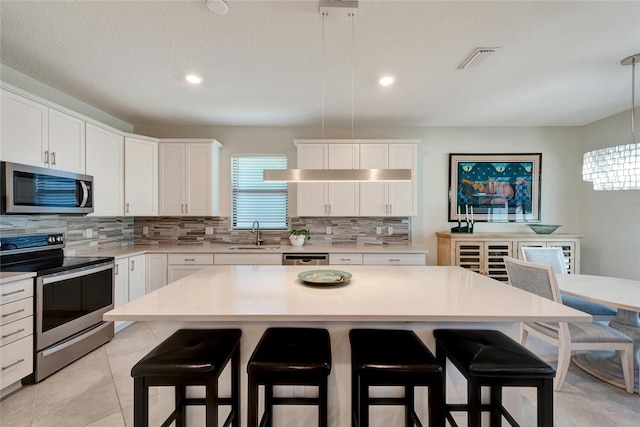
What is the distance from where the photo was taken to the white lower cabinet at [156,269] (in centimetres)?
340

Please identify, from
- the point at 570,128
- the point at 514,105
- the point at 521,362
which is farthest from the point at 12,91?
the point at 570,128

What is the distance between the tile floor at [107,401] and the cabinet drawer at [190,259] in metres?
1.20

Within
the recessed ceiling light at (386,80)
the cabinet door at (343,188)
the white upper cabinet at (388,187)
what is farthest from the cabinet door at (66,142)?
the white upper cabinet at (388,187)

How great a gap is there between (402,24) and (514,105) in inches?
86.7

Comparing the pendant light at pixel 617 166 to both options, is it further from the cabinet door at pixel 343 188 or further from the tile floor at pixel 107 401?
the cabinet door at pixel 343 188

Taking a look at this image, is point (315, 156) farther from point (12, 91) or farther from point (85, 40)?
point (12, 91)

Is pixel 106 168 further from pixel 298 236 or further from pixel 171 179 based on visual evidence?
pixel 298 236

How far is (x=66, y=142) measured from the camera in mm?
2648

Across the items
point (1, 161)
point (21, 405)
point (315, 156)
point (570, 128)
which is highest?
point (570, 128)

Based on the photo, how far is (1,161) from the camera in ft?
6.86

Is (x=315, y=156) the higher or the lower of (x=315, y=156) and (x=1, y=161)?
the higher

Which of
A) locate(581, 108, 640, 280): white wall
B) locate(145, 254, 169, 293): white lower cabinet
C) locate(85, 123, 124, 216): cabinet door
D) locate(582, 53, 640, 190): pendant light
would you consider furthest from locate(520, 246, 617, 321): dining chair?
locate(85, 123, 124, 216): cabinet door

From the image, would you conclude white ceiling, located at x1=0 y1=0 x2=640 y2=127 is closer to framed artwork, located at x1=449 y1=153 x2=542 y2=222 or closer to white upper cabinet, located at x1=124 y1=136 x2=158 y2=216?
white upper cabinet, located at x1=124 y1=136 x2=158 y2=216

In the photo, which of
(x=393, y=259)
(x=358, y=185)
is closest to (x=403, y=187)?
(x=358, y=185)
